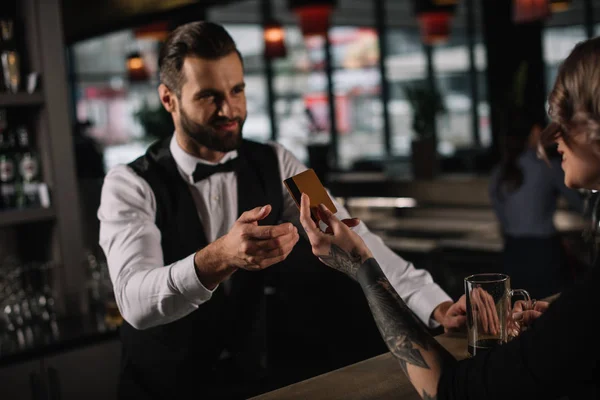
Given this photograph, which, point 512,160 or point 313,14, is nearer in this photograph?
point 512,160

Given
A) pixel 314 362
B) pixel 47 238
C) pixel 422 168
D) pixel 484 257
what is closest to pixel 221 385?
pixel 314 362

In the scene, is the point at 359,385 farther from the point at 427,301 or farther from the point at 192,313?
the point at 192,313

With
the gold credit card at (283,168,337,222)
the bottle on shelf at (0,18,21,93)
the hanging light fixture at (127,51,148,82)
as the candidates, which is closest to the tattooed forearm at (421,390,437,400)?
the gold credit card at (283,168,337,222)

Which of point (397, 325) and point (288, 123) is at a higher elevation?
point (288, 123)

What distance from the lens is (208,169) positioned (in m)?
2.03

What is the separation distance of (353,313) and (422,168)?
11.6 feet

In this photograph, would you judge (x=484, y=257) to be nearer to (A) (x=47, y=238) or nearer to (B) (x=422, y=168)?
(B) (x=422, y=168)

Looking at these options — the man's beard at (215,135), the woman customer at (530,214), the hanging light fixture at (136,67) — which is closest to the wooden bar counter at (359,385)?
the man's beard at (215,135)

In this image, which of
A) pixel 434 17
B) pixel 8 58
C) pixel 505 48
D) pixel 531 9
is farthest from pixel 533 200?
pixel 434 17

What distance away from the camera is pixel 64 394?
2639 mm

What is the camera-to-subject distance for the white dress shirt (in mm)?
1625

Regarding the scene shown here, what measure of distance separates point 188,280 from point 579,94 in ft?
2.93

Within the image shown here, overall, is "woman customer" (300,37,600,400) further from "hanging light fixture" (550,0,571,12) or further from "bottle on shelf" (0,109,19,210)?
"hanging light fixture" (550,0,571,12)

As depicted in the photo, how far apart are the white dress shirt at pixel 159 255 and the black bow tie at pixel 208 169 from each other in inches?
0.9
